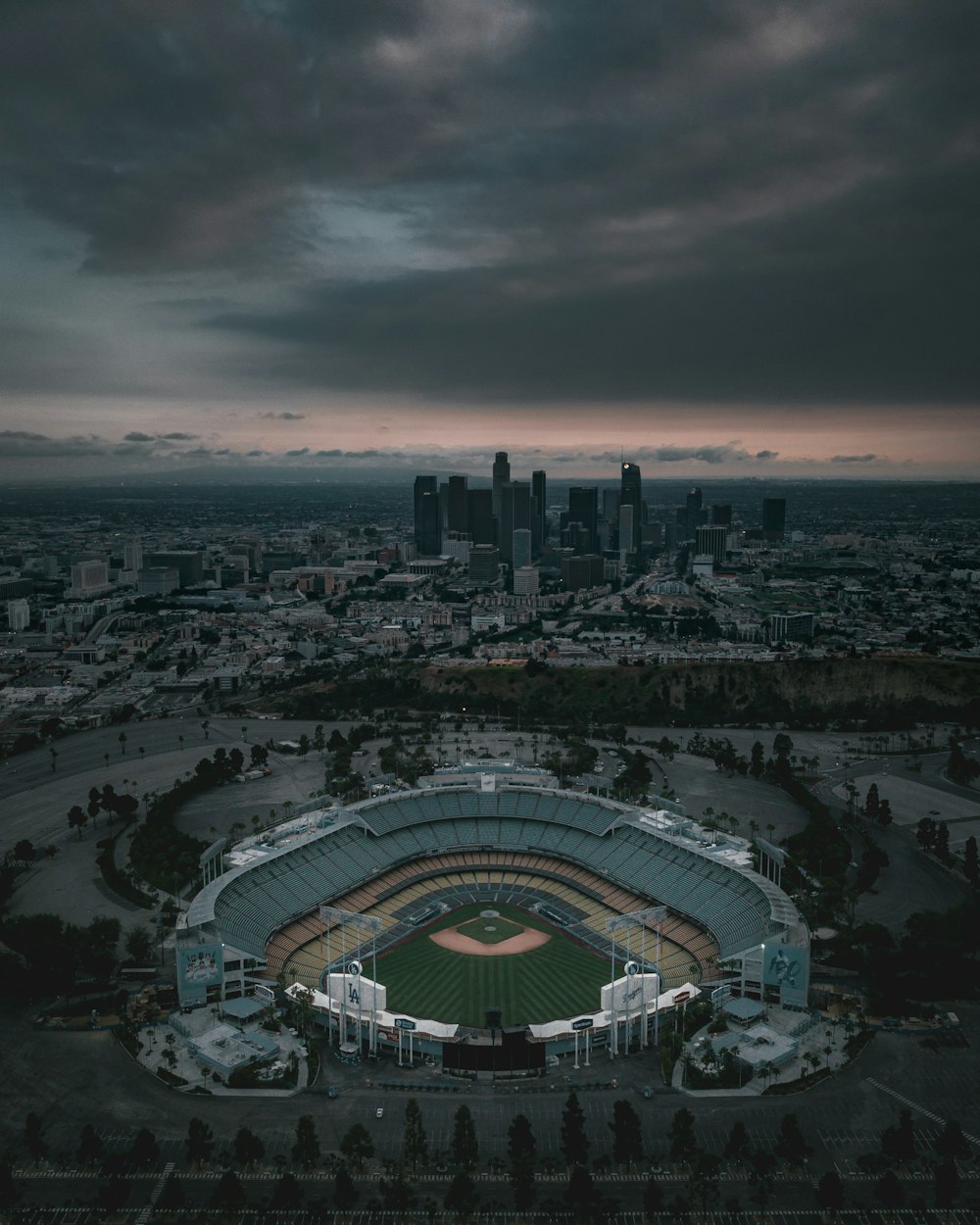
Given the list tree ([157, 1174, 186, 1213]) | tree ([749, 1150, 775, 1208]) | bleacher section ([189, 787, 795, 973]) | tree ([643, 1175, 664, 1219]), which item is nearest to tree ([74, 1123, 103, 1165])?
tree ([157, 1174, 186, 1213])

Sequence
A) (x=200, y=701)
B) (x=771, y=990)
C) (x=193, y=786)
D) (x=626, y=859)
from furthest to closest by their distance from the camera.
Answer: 1. (x=200, y=701)
2. (x=193, y=786)
3. (x=626, y=859)
4. (x=771, y=990)

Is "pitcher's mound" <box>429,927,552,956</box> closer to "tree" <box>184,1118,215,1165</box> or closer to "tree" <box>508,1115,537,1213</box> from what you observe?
"tree" <box>508,1115,537,1213</box>

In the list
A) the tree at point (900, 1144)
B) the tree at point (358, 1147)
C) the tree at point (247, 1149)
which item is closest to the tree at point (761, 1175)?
the tree at point (900, 1144)

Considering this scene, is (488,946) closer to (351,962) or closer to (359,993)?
(351,962)

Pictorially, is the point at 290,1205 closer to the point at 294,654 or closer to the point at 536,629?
the point at 294,654

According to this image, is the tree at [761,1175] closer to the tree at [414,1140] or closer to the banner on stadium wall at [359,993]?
the tree at [414,1140]

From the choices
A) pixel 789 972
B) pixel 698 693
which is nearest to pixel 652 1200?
pixel 789 972

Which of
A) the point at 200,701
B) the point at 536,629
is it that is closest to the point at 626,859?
the point at 200,701

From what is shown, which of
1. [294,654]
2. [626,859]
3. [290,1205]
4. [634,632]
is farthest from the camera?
[634,632]
